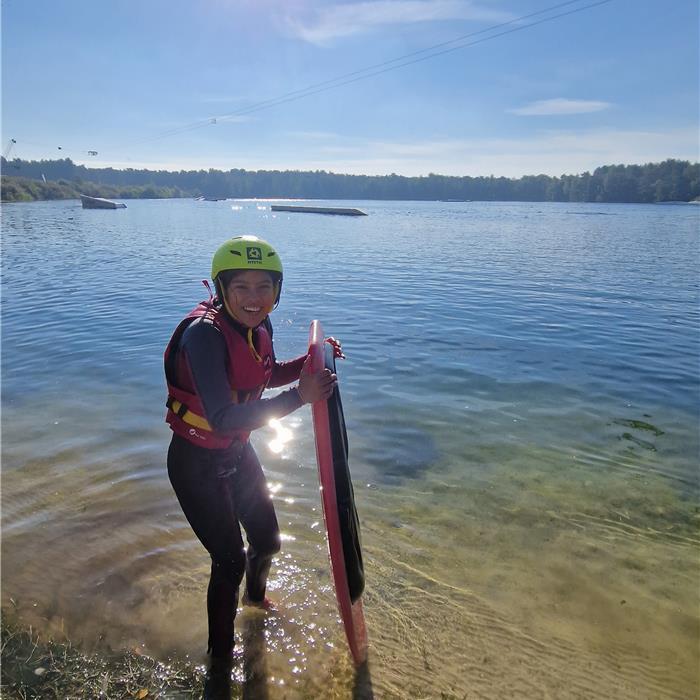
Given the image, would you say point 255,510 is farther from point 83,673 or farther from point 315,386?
point 83,673

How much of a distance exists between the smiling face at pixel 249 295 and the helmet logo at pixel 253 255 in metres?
0.07

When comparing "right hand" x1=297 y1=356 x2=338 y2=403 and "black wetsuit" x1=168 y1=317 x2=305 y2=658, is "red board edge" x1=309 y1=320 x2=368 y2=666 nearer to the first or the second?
"right hand" x1=297 y1=356 x2=338 y2=403

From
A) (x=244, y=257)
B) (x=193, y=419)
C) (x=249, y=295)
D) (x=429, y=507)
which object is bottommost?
(x=429, y=507)

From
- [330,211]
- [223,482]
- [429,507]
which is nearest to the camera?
[223,482]

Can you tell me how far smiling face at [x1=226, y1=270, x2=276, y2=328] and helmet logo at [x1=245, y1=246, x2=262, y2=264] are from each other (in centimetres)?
7


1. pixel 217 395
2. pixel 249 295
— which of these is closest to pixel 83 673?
pixel 217 395

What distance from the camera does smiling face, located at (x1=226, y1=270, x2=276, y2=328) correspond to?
325cm

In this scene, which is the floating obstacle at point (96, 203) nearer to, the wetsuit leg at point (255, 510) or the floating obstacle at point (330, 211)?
the floating obstacle at point (330, 211)

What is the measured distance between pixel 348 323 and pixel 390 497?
10.00 metres

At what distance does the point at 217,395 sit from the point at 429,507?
3.97 metres

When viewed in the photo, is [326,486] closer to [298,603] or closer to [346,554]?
[346,554]

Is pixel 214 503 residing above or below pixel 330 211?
above

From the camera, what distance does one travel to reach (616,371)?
456 inches

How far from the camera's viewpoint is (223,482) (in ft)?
11.5
